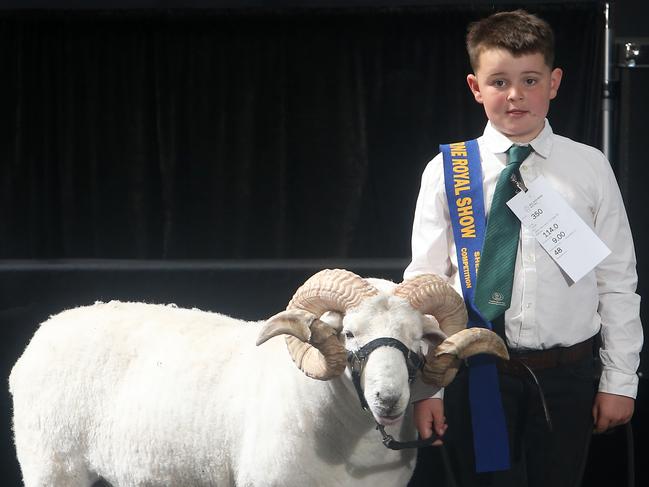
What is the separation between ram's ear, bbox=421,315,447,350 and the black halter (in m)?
0.09

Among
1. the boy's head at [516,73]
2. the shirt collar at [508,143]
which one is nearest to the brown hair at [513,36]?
the boy's head at [516,73]

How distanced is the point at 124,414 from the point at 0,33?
233 cm

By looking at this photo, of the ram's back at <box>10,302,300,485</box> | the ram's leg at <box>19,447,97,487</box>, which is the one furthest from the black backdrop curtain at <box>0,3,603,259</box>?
the ram's leg at <box>19,447,97,487</box>

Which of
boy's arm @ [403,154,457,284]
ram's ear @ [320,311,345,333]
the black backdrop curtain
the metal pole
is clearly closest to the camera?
ram's ear @ [320,311,345,333]

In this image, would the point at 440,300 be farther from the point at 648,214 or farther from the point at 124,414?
the point at 648,214

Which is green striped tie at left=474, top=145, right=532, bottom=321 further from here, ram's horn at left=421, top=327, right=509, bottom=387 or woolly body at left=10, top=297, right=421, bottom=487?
woolly body at left=10, top=297, right=421, bottom=487

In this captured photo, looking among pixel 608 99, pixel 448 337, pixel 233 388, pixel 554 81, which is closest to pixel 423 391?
pixel 448 337

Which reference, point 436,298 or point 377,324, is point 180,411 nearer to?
point 377,324

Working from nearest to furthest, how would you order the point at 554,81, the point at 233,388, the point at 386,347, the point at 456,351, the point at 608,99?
the point at 386,347
the point at 456,351
the point at 554,81
the point at 233,388
the point at 608,99

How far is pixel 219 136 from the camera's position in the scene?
4.77 m

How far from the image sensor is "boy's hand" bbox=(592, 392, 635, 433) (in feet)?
9.00

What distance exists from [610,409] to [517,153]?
783mm

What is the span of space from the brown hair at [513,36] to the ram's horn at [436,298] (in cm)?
69

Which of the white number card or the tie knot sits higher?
the tie knot
